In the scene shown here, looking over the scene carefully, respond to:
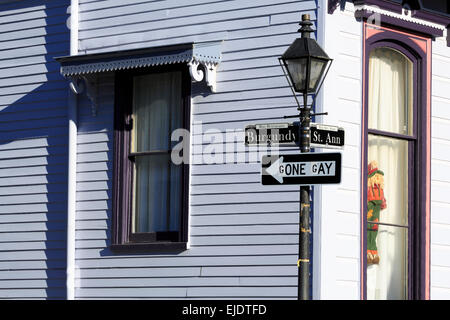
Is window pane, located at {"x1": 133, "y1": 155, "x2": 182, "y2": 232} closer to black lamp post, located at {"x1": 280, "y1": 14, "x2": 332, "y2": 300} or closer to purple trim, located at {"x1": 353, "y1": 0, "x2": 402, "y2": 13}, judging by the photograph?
purple trim, located at {"x1": 353, "y1": 0, "x2": 402, "y2": 13}

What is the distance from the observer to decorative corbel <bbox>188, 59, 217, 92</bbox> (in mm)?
12883

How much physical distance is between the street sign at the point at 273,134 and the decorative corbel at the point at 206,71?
3.07 meters

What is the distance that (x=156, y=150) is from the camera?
13688 millimetres

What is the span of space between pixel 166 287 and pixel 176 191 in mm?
1234

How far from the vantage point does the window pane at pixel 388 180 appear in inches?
515

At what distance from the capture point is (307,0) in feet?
41.0

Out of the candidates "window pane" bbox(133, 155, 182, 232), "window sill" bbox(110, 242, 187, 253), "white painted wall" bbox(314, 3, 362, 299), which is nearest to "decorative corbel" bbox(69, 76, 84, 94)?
"window pane" bbox(133, 155, 182, 232)

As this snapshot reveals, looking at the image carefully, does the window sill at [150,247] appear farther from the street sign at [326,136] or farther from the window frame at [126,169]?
the street sign at [326,136]

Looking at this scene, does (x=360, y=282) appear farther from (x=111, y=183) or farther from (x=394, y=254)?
(x=111, y=183)

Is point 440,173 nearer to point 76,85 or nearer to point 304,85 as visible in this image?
point 304,85

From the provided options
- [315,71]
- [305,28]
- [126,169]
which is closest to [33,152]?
[126,169]

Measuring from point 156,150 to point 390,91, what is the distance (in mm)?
3111

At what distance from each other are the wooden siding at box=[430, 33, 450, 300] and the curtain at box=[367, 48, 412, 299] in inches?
13.6

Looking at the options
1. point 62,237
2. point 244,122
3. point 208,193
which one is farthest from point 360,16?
point 62,237
